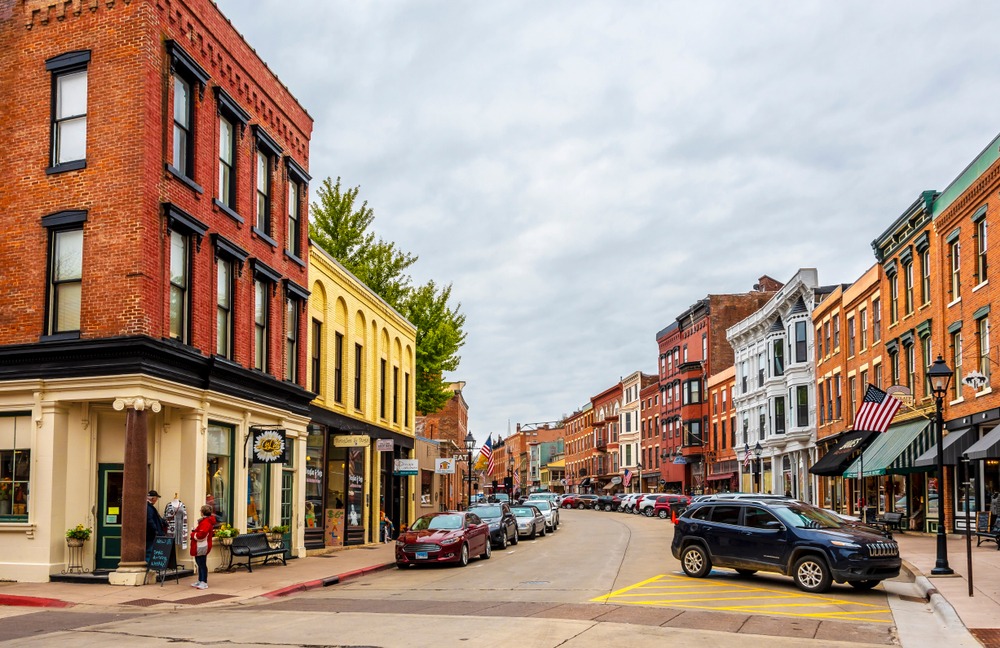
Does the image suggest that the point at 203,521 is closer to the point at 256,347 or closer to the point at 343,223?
the point at 256,347

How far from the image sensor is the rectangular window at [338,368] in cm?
3481

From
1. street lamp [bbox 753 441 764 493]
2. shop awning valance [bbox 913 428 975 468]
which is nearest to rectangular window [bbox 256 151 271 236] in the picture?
shop awning valance [bbox 913 428 975 468]

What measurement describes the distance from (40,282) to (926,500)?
2954cm

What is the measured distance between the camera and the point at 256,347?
2716cm

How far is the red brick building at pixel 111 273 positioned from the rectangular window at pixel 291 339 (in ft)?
15.0

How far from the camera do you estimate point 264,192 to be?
28453 millimetres

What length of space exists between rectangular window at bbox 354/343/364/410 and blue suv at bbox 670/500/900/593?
1745 centimetres

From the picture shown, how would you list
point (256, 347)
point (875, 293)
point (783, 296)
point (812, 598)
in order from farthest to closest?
point (783, 296), point (875, 293), point (256, 347), point (812, 598)

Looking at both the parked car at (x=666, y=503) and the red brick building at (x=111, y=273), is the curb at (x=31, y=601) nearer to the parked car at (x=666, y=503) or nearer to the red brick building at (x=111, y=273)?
the red brick building at (x=111, y=273)

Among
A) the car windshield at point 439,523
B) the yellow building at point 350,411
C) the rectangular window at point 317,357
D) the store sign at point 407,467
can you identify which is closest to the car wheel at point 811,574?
the car windshield at point 439,523

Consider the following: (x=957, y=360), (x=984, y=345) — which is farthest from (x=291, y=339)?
(x=957, y=360)

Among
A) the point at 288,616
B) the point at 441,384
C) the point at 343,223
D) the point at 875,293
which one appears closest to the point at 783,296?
the point at 875,293

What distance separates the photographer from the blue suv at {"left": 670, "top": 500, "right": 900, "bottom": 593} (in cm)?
1881

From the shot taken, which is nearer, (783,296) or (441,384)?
(441,384)
